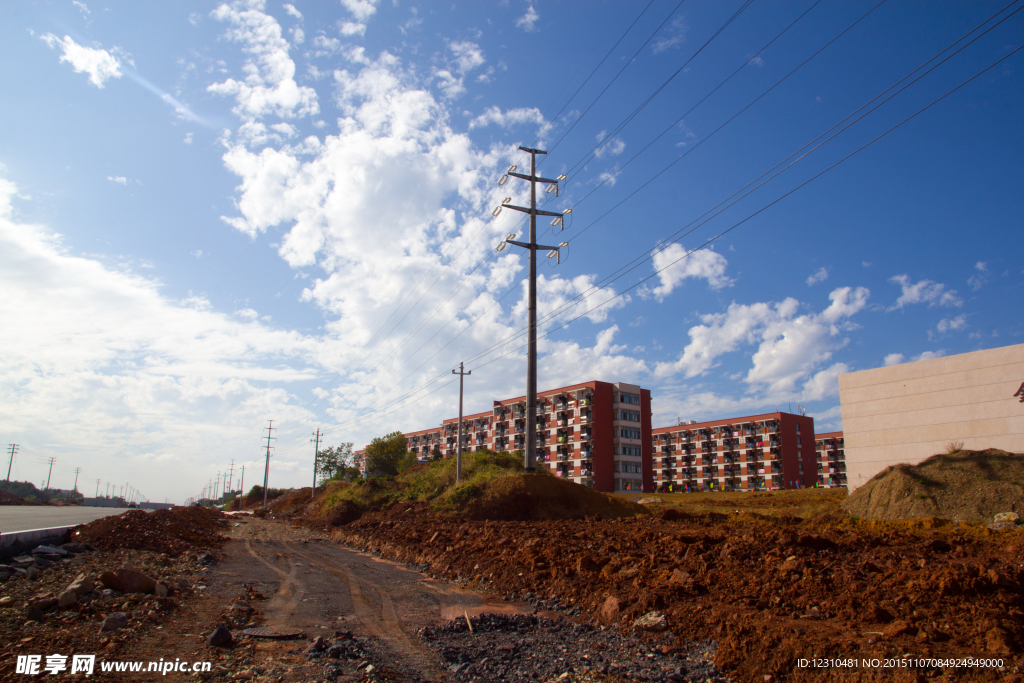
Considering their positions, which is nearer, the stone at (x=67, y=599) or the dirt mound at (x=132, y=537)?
the stone at (x=67, y=599)

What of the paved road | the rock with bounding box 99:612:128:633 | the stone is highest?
the stone

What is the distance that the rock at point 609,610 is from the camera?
9.26 m

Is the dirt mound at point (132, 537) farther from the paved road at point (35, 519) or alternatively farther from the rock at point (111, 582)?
the rock at point (111, 582)

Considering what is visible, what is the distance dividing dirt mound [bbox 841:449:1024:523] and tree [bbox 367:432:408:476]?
73760mm

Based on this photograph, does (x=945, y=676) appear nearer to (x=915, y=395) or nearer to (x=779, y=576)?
(x=779, y=576)

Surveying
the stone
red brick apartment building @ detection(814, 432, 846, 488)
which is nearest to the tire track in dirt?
the stone

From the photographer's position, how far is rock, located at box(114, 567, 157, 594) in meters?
9.37

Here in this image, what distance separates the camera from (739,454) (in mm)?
104750

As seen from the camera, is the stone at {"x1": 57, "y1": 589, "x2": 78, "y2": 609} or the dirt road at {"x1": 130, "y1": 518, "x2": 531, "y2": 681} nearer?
the dirt road at {"x1": 130, "y1": 518, "x2": 531, "y2": 681}

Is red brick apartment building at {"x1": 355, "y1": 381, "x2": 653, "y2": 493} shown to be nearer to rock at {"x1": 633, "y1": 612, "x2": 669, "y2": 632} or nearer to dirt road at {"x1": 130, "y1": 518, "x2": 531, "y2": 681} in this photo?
dirt road at {"x1": 130, "y1": 518, "x2": 531, "y2": 681}

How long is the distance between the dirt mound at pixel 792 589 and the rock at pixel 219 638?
5934 mm

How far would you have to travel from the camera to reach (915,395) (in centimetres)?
2808

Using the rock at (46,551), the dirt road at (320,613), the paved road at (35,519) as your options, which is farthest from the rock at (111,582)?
the paved road at (35,519)

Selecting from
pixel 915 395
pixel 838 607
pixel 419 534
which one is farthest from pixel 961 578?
pixel 915 395
